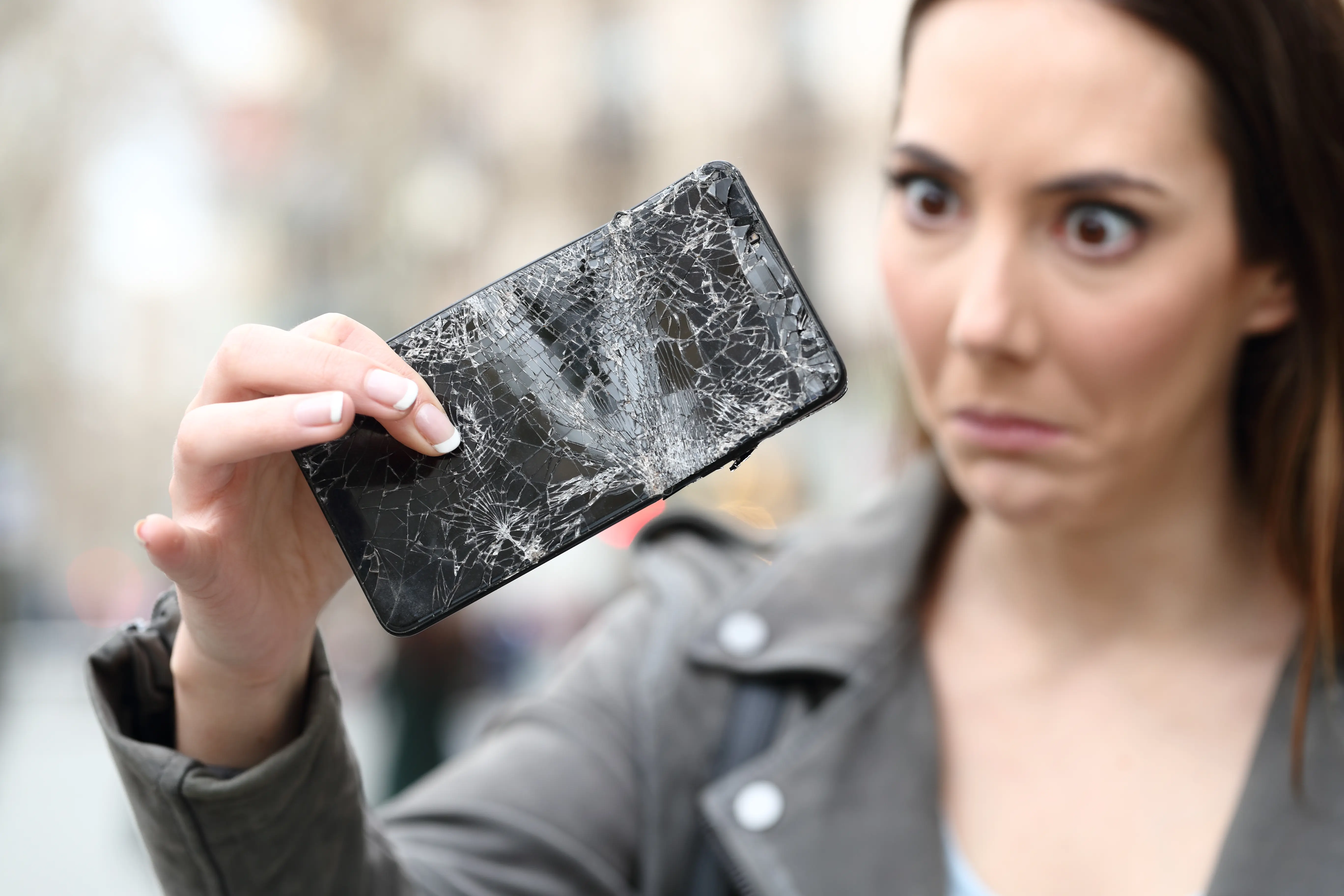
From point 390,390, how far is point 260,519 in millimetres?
239

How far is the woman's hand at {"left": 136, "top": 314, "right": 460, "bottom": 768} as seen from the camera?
1021mm

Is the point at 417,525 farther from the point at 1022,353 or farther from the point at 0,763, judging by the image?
the point at 0,763

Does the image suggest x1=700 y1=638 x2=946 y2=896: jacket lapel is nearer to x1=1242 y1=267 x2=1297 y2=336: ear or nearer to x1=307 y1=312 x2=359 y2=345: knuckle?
x1=1242 y1=267 x2=1297 y2=336: ear

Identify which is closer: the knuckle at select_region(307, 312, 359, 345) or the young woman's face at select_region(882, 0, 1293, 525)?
the knuckle at select_region(307, 312, 359, 345)

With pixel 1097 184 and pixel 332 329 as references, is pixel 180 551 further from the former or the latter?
pixel 1097 184

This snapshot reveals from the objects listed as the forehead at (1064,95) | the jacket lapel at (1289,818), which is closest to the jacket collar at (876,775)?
the jacket lapel at (1289,818)

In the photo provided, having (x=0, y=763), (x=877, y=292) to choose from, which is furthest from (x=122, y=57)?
(x=877, y=292)

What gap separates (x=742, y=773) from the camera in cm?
165

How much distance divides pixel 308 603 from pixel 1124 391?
1082 mm

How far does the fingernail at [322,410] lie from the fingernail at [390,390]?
28mm

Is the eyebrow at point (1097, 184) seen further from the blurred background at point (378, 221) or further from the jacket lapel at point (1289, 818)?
the blurred background at point (378, 221)

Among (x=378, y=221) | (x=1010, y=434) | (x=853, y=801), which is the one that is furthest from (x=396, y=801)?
(x=378, y=221)

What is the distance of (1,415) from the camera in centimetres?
1277

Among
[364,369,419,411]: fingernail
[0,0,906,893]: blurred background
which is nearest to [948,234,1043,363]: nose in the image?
[364,369,419,411]: fingernail
